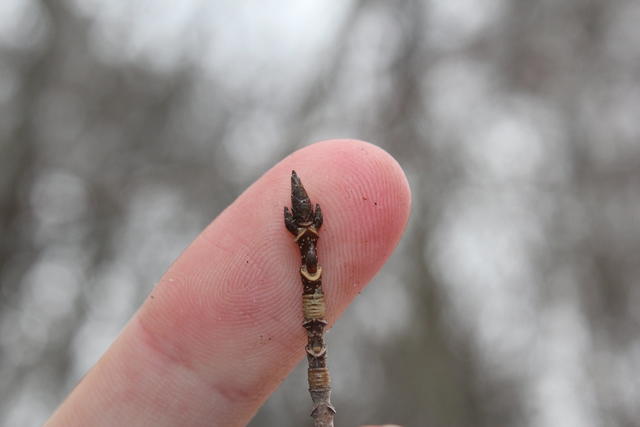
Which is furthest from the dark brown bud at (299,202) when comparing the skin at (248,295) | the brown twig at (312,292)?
the skin at (248,295)

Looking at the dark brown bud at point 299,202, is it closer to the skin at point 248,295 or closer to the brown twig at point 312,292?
the brown twig at point 312,292

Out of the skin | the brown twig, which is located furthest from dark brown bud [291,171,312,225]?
the skin

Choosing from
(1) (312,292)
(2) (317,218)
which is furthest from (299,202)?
(1) (312,292)

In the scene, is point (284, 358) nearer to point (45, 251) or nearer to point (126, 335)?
point (126, 335)

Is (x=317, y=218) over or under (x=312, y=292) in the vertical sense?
over

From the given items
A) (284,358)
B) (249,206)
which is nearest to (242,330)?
(284,358)

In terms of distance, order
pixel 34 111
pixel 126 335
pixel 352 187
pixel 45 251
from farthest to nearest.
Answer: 1. pixel 34 111
2. pixel 45 251
3. pixel 126 335
4. pixel 352 187

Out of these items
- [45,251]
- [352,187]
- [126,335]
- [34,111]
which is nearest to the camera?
[352,187]

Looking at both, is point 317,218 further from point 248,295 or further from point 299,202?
point 248,295
